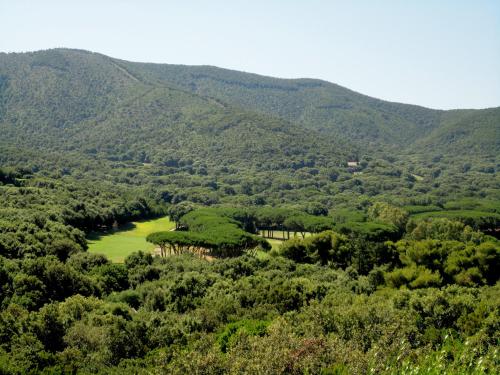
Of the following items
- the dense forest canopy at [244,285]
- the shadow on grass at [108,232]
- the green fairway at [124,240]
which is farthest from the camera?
the shadow on grass at [108,232]

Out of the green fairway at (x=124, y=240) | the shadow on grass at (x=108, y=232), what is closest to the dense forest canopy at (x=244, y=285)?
the shadow on grass at (x=108, y=232)

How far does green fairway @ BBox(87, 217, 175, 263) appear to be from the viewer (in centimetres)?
6278

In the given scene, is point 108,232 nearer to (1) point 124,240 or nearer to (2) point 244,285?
(1) point 124,240

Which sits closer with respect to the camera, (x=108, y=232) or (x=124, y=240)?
(x=124, y=240)

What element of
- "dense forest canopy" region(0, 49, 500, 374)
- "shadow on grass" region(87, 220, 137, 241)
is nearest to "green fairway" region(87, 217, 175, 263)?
"shadow on grass" region(87, 220, 137, 241)

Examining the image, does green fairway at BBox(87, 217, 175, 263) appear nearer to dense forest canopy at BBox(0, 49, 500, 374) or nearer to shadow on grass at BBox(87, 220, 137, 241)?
shadow on grass at BBox(87, 220, 137, 241)

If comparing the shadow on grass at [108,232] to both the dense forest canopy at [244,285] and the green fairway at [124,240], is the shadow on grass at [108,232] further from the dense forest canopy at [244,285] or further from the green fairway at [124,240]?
the dense forest canopy at [244,285]

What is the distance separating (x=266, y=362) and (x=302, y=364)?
1232 mm

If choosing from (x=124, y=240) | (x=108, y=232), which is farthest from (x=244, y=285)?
(x=108, y=232)

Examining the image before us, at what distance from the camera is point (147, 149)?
18400cm

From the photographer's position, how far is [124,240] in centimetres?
7219

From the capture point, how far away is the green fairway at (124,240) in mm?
62784

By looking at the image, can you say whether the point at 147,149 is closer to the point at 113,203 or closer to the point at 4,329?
the point at 113,203

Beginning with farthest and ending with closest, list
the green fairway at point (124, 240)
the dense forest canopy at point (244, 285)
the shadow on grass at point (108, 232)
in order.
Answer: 1. the shadow on grass at point (108, 232)
2. the green fairway at point (124, 240)
3. the dense forest canopy at point (244, 285)
